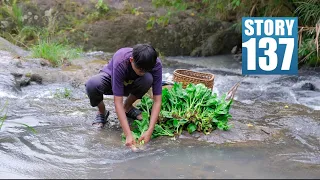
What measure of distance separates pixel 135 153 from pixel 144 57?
76 centimetres

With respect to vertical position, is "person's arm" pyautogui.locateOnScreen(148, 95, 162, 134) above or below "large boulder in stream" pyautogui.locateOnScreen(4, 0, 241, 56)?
above

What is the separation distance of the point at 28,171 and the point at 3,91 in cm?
280

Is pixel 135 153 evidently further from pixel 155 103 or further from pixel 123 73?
pixel 123 73

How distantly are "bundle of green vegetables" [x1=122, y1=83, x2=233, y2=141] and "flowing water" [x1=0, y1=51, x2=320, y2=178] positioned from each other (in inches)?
6.3

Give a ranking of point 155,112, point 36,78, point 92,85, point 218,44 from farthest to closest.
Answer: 1. point 218,44
2. point 36,78
3. point 92,85
4. point 155,112

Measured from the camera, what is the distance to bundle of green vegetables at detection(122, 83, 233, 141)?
374 centimetres

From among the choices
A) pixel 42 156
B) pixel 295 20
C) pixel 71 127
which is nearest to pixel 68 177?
pixel 42 156

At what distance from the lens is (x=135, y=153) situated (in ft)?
10.8

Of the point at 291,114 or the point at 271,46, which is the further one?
the point at 271,46

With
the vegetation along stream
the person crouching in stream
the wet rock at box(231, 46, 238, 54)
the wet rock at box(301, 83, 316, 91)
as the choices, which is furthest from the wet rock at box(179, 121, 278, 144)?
the wet rock at box(231, 46, 238, 54)

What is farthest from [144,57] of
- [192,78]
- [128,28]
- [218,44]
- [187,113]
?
[218,44]

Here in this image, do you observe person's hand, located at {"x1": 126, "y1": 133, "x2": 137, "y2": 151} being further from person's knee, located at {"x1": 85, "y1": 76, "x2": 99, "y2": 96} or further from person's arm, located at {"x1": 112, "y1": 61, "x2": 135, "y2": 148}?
person's knee, located at {"x1": 85, "y1": 76, "x2": 99, "y2": 96}

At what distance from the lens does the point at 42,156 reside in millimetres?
3199

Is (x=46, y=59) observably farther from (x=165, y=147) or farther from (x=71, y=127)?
(x=165, y=147)
